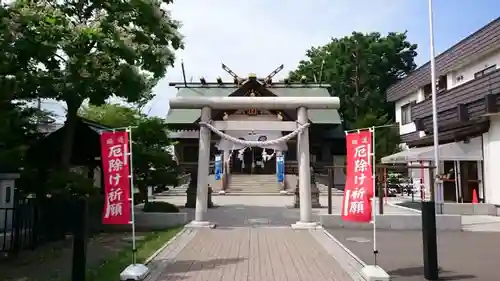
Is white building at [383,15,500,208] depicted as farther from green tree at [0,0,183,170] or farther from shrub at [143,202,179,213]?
green tree at [0,0,183,170]

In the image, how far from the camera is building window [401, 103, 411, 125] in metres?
33.4

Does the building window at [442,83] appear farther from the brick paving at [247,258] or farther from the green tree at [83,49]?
the green tree at [83,49]

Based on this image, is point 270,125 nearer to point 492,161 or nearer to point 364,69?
point 492,161

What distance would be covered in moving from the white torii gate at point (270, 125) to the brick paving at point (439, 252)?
1.51m

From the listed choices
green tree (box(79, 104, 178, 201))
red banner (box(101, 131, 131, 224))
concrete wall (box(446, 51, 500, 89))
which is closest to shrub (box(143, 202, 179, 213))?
green tree (box(79, 104, 178, 201))

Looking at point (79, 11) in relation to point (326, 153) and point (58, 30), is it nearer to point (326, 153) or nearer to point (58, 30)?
point (58, 30)

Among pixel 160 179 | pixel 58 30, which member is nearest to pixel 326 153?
pixel 160 179

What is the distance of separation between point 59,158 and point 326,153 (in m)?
28.8

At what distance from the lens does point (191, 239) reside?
42.7 feet

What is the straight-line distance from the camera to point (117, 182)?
9.52m

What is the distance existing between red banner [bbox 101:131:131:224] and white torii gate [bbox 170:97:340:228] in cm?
542

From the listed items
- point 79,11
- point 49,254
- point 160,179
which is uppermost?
point 79,11

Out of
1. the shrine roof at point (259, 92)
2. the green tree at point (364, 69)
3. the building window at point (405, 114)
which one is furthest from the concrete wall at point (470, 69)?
the green tree at point (364, 69)

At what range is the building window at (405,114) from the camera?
1316 inches
